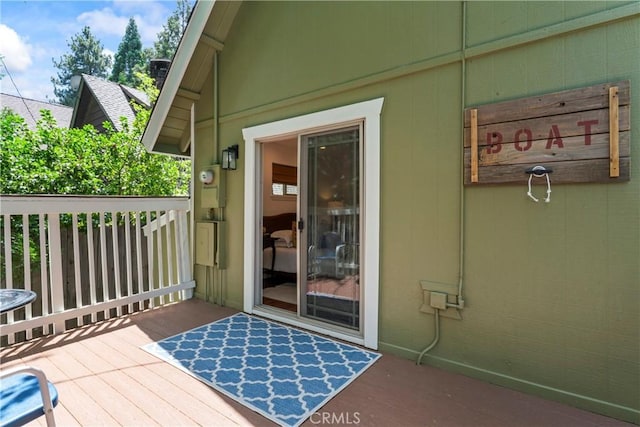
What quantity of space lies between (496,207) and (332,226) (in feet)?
4.91

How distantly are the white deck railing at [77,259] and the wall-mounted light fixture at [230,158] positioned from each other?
3.15ft

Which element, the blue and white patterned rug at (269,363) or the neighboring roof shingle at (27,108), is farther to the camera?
the neighboring roof shingle at (27,108)

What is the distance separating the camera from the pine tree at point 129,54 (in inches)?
912

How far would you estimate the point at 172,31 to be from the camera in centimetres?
2114

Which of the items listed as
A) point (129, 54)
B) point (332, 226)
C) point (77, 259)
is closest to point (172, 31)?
point (129, 54)

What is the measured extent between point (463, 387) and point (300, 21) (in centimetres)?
377

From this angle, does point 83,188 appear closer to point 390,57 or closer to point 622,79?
point 390,57

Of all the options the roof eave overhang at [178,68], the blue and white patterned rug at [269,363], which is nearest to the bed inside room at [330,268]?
the blue and white patterned rug at [269,363]

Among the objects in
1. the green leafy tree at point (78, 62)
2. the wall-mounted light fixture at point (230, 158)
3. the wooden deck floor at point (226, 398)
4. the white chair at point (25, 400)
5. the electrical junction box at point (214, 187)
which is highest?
the green leafy tree at point (78, 62)

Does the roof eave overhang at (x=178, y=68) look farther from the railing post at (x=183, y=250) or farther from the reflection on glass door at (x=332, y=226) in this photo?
the reflection on glass door at (x=332, y=226)

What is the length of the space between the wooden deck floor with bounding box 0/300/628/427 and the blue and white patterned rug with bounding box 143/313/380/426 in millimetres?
87

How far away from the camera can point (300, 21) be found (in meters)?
3.40

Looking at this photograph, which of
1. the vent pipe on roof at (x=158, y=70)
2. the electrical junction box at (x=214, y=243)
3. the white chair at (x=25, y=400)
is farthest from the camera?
the vent pipe on roof at (x=158, y=70)

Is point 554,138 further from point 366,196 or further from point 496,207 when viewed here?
point 366,196
